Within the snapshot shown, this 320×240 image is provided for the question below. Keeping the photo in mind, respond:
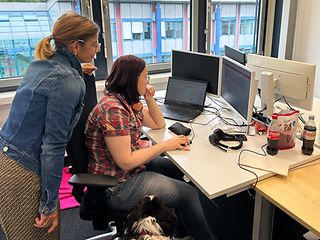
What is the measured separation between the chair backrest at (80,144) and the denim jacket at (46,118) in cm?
26

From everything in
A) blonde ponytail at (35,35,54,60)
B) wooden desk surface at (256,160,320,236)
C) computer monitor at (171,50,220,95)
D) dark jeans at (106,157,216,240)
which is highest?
blonde ponytail at (35,35,54,60)

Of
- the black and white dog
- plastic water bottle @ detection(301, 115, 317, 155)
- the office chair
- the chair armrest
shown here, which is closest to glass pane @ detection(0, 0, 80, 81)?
the office chair

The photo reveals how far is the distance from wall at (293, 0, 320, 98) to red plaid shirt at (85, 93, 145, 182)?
2732mm

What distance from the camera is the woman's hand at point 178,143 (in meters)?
1.63

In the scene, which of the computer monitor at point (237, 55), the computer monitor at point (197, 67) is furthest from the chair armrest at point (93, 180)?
the computer monitor at point (237, 55)

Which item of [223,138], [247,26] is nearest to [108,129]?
[223,138]

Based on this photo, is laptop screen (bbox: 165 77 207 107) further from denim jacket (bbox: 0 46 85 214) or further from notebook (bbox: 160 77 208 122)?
denim jacket (bbox: 0 46 85 214)

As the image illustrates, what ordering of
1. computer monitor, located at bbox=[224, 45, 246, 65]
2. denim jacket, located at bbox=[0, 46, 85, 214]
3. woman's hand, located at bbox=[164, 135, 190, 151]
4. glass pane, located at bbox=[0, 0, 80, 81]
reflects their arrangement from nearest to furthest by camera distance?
denim jacket, located at bbox=[0, 46, 85, 214] → woman's hand, located at bbox=[164, 135, 190, 151] → computer monitor, located at bbox=[224, 45, 246, 65] → glass pane, located at bbox=[0, 0, 80, 81]

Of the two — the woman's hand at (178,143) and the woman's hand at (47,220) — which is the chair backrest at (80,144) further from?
the woman's hand at (178,143)

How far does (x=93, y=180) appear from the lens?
1.40m

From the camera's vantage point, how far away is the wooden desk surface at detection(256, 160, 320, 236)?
3.72 feet

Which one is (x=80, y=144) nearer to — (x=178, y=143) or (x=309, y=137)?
(x=178, y=143)

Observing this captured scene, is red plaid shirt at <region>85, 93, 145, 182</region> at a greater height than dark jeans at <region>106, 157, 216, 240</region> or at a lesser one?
greater

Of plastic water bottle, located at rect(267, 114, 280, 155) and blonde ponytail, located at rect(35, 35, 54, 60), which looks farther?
plastic water bottle, located at rect(267, 114, 280, 155)
